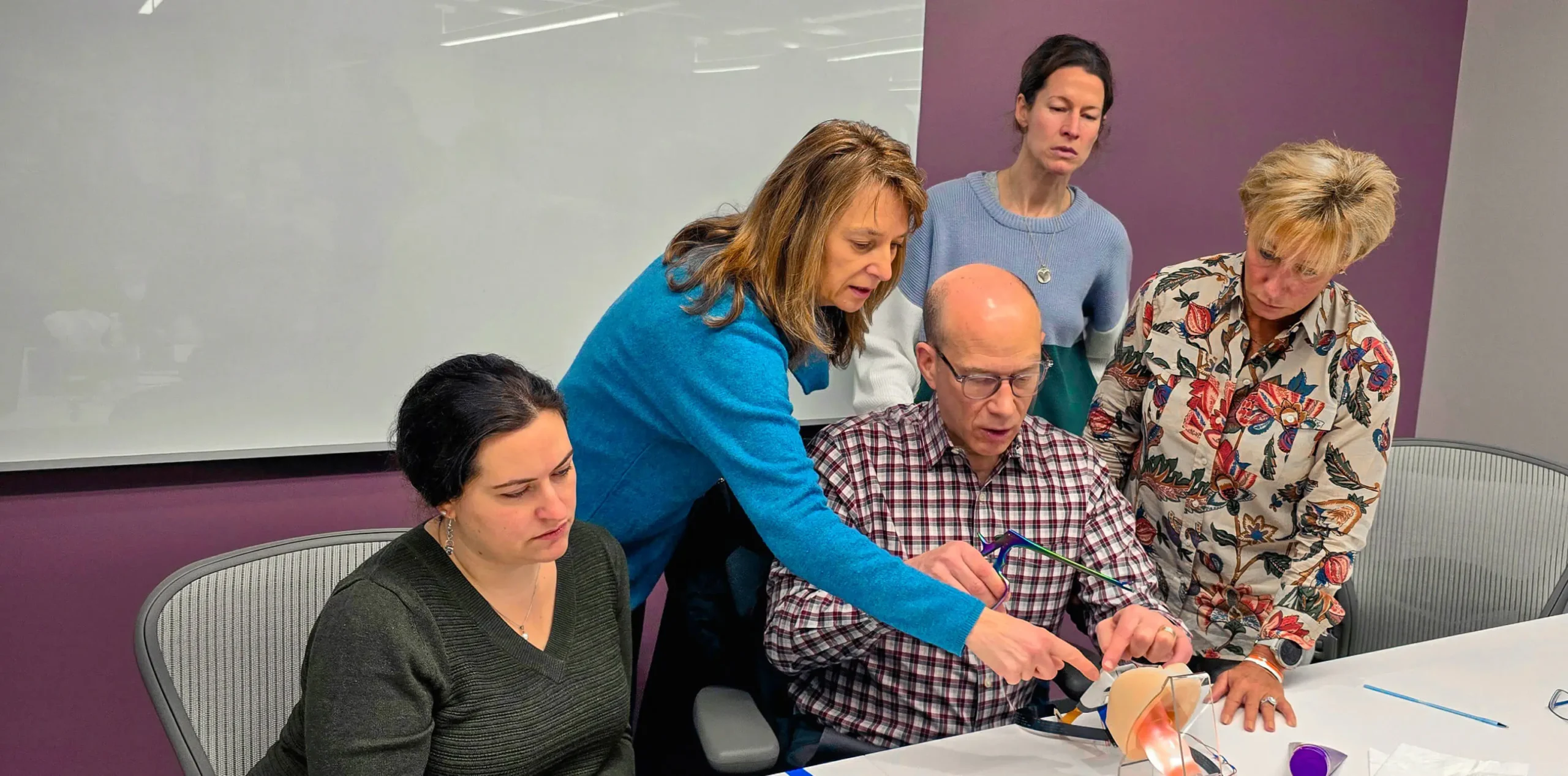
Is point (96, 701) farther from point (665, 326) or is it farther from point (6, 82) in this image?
point (665, 326)

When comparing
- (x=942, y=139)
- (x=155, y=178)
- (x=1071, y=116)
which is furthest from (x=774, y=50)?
(x=155, y=178)

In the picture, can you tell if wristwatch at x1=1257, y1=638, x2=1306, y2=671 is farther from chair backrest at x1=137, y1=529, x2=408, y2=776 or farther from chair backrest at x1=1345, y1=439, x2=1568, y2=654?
chair backrest at x1=137, y1=529, x2=408, y2=776

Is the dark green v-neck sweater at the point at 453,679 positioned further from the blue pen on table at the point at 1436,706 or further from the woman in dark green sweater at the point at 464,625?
the blue pen on table at the point at 1436,706

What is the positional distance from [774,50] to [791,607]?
1.66 metres

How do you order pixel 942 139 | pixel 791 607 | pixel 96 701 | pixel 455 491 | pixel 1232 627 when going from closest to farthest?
pixel 455 491, pixel 791 607, pixel 1232 627, pixel 96 701, pixel 942 139

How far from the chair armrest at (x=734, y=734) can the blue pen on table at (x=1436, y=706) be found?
37.8 inches

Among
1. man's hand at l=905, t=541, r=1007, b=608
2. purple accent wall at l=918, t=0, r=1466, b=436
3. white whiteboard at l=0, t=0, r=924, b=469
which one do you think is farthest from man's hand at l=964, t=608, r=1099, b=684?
purple accent wall at l=918, t=0, r=1466, b=436

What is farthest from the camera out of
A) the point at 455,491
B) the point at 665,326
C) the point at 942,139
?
the point at 942,139

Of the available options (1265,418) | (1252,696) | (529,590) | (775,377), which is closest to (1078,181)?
(1265,418)

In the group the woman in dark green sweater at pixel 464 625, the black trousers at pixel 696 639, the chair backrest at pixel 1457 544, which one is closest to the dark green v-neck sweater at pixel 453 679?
the woman in dark green sweater at pixel 464 625

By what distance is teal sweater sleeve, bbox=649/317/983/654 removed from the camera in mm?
1414

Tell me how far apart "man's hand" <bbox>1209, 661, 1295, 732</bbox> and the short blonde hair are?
2.02ft

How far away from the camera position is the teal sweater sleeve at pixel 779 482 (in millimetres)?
1414

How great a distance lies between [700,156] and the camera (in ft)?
9.22
